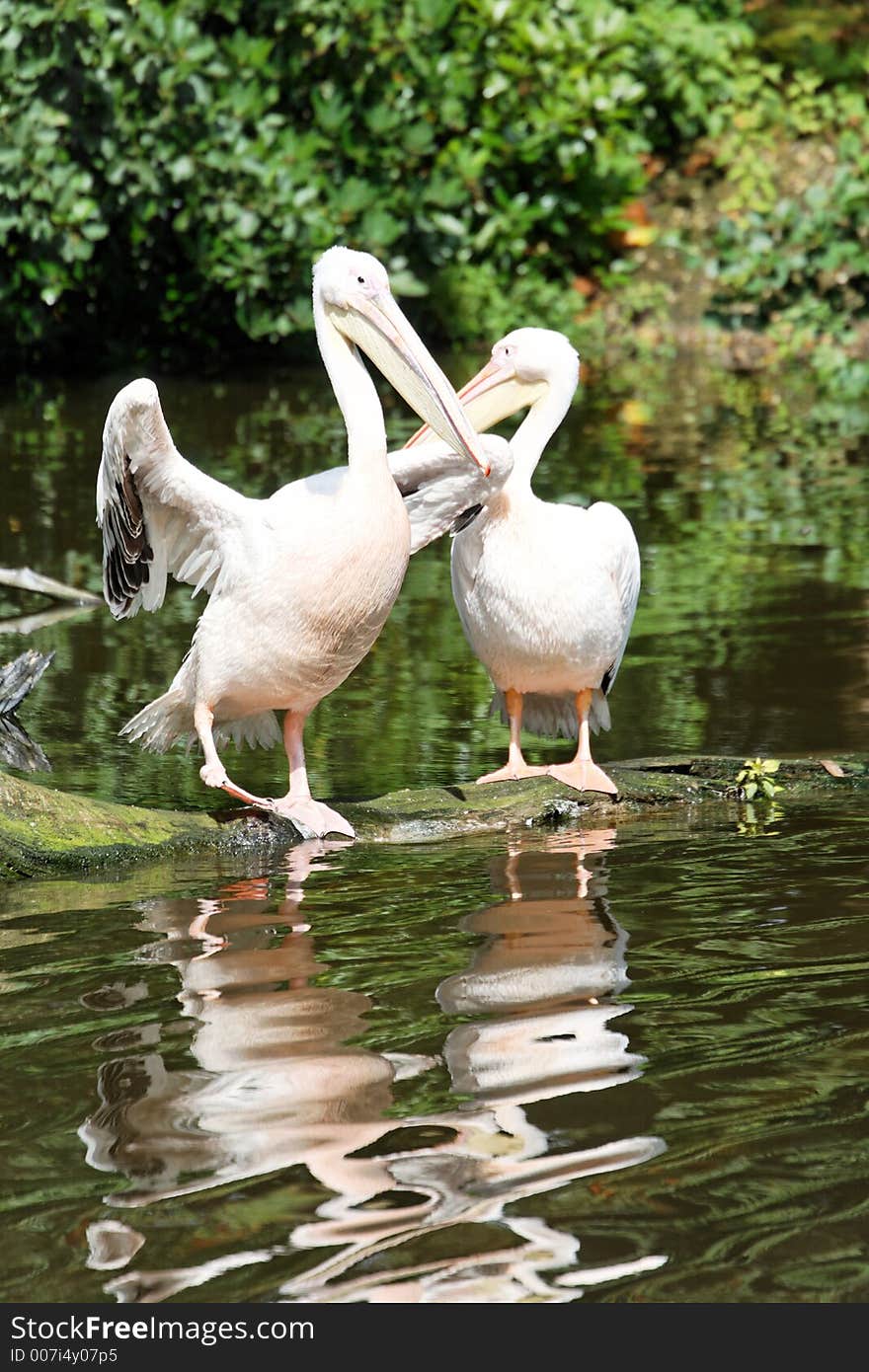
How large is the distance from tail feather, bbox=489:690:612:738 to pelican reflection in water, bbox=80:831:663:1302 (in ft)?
4.73

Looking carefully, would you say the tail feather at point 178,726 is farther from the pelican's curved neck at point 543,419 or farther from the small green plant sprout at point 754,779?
the small green plant sprout at point 754,779

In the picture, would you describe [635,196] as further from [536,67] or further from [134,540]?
[134,540]

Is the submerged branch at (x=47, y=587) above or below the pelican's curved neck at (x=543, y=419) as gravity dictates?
below

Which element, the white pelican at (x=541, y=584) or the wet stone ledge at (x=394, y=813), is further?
the white pelican at (x=541, y=584)

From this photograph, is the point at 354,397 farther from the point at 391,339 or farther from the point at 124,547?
the point at 124,547

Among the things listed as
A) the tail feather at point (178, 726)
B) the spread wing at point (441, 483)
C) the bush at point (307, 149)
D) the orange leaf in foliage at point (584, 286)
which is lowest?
the tail feather at point (178, 726)

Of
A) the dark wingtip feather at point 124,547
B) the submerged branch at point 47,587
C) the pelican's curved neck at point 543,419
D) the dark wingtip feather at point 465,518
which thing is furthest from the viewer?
the submerged branch at point 47,587

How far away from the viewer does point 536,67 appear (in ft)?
56.4

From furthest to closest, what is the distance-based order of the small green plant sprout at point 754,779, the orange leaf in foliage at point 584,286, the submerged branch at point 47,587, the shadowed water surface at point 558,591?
the orange leaf in foliage at point 584,286
the submerged branch at point 47,587
the shadowed water surface at point 558,591
the small green plant sprout at point 754,779

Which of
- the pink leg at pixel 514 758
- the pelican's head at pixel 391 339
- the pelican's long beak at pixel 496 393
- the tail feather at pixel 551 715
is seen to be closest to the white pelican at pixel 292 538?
the pelican's head at pixel 391 339

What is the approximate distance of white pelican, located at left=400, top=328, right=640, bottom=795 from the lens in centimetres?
527

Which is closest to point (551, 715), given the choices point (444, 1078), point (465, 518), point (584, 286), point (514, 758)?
point (514, 758)

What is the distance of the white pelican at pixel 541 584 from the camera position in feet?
17.3

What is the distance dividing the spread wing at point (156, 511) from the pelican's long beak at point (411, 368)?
1.64 feet
